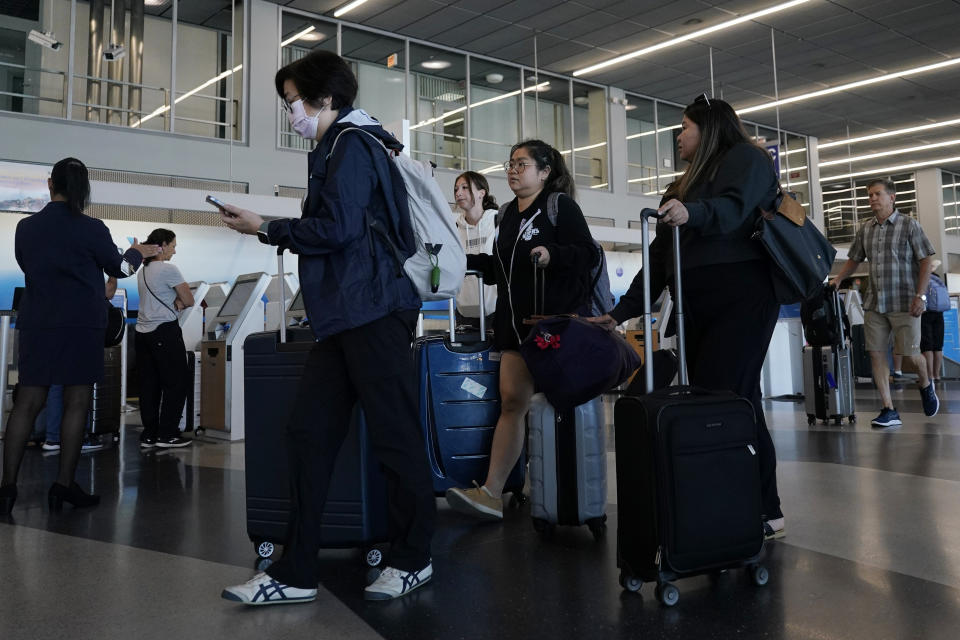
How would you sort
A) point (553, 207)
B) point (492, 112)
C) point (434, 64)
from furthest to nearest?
point (492, 112) < point (434, 64) < point (553, 207)

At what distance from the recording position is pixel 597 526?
8.11ft

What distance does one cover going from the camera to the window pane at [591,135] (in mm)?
14234

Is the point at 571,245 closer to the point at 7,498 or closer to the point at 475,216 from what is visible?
the point at 475,216

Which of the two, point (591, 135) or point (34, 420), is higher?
point (591, 135)

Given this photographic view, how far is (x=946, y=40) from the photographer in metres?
11.7

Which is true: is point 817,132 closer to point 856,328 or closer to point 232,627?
point 856,328

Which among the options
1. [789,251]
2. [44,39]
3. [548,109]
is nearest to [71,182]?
[789,251]

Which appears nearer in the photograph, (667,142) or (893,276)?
(893,276)

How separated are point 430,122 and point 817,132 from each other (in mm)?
9046

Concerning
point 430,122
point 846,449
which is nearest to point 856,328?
point 846,449

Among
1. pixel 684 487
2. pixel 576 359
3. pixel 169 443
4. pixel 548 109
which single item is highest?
pixel 548 109

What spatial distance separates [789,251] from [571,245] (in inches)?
27.6

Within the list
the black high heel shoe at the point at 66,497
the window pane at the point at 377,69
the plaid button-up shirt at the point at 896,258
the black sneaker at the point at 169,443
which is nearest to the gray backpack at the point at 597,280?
the black high heel shoe at the point at 66,497

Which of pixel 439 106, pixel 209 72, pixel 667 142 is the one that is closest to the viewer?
pixel 209 72
